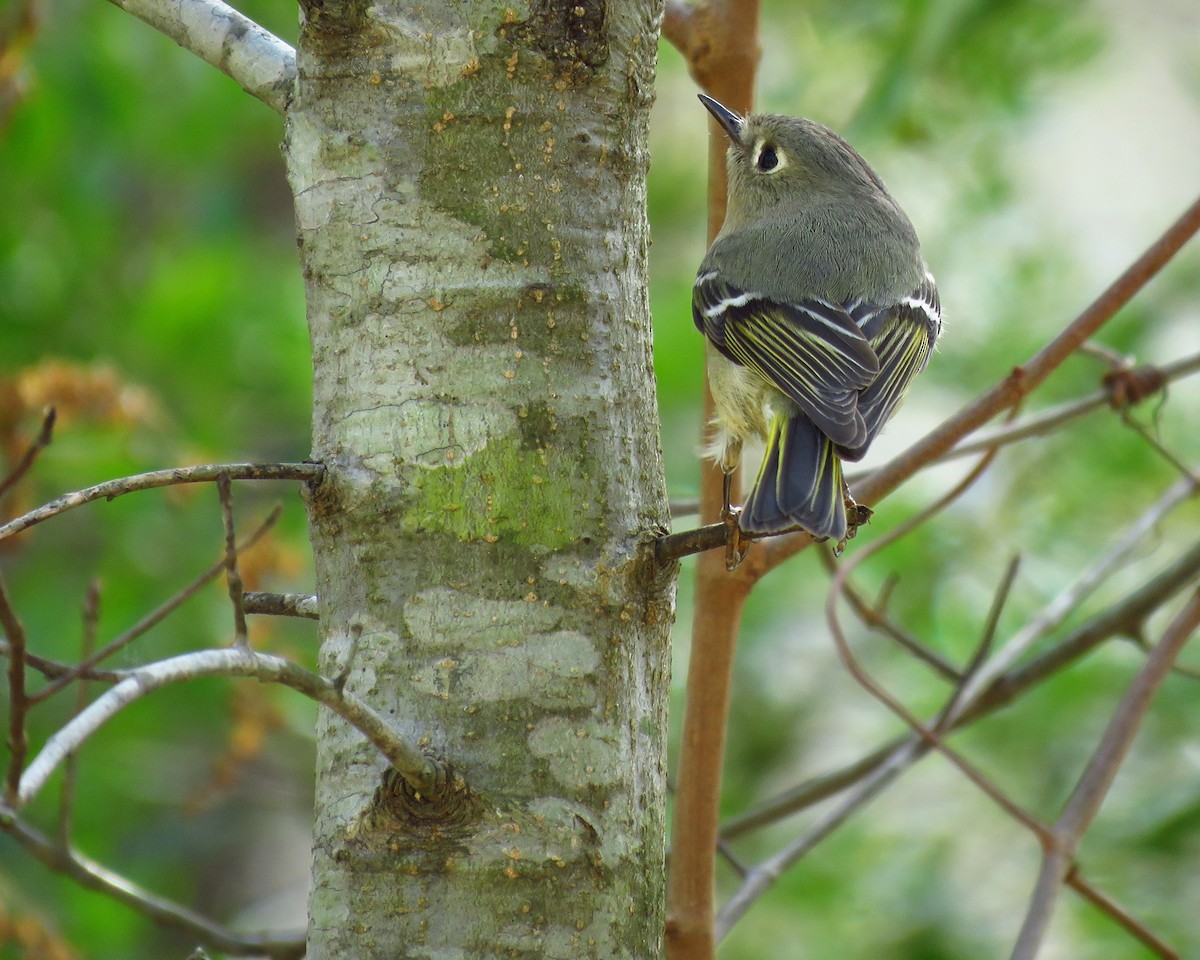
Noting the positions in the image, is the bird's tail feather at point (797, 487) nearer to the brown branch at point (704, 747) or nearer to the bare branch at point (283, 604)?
the brown branch at point (704, 747)

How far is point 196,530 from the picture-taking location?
10.2 feet

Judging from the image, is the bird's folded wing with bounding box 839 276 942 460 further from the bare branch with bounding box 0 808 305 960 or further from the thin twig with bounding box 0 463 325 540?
the bare branch with bounding box 0 808 305 960

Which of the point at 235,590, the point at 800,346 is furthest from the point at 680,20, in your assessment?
the point at 235,590

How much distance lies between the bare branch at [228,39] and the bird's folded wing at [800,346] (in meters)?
0.87

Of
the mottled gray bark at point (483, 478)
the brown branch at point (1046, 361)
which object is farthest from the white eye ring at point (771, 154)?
the mottled gray bark at point (483, 478)

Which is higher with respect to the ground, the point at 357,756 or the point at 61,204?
the point at 61,204

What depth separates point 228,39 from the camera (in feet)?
4.66

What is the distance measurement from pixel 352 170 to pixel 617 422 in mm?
354

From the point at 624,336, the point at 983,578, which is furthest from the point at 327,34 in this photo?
the point at 983,578

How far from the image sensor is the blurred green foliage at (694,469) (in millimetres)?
2828

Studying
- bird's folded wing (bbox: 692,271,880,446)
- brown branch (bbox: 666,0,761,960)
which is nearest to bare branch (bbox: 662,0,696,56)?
brown branch (bbox: 666,0,761,960)

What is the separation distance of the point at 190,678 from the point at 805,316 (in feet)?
5.17

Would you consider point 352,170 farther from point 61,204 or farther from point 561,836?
point 61,204

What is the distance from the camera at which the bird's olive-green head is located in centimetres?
268
